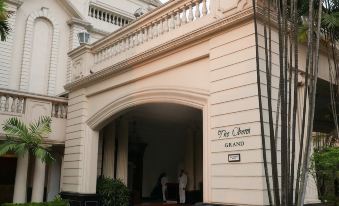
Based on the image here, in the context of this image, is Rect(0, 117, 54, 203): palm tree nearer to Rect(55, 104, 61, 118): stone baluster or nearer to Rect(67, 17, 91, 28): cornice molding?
Rect(55, 104, 61, 118): stone baluster

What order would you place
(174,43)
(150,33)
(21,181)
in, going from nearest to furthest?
(174,43) < (150,33) < (21,181)

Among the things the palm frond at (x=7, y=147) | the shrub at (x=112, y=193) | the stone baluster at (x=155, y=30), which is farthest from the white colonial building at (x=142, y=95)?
the palm frond at (x=7, y=147)

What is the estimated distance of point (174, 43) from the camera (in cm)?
884

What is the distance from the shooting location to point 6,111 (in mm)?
12297

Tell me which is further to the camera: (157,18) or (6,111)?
(6,111)

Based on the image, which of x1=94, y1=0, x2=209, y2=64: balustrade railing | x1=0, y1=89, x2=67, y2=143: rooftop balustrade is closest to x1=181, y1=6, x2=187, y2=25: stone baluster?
x1=94, y1=0, x2=209, y2=64: balustrade railing

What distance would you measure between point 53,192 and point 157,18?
834 cm

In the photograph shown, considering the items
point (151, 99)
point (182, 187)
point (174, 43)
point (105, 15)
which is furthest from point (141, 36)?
point (105, 15)

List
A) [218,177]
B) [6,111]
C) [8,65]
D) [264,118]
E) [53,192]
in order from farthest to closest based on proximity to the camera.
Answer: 1. [8,65]
2. [53,192]
3. [6,111]
4. [218,177]
5. [264,118]

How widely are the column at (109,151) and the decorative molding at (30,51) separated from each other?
657 cm

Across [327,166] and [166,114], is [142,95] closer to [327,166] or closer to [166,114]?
[166,114]

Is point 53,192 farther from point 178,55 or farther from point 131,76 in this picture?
point 178,55

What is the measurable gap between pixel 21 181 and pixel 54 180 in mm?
2106

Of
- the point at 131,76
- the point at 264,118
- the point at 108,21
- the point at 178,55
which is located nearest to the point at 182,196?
the point at 131,76
